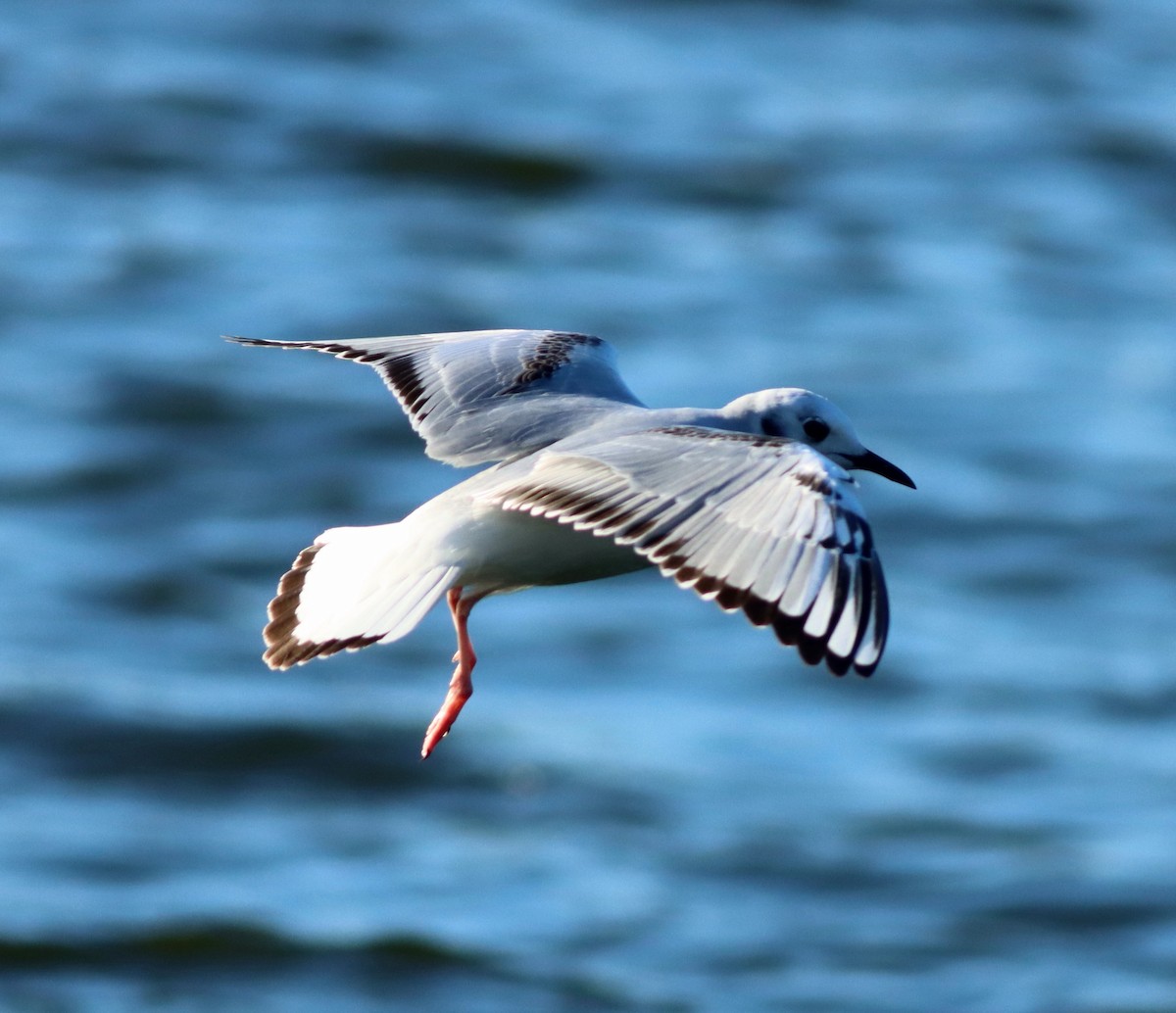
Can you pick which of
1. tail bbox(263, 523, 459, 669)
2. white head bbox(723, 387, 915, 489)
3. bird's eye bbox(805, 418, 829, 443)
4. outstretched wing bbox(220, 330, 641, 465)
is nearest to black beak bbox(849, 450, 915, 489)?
white head bbox(723, 387, 915, 489)

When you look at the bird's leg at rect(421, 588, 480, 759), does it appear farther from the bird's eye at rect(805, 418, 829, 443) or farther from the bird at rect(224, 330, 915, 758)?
the bird's eye at rect(805, 418, 829, 443)

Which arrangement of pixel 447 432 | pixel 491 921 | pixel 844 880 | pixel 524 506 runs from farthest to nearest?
pixel 844 880
pixel 491 921
pixel 447 432
pixel 524 506

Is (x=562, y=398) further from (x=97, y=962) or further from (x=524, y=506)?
(x=97, y=962)

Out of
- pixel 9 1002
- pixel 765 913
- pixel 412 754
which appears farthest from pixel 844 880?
pixel 9 1002

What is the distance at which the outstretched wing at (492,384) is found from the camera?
21.7 ft

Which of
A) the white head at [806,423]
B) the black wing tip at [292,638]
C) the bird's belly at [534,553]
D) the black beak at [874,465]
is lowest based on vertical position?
the black wing tip at [292,638]

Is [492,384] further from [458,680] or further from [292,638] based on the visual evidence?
[292,638]

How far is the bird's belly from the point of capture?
19.9ft

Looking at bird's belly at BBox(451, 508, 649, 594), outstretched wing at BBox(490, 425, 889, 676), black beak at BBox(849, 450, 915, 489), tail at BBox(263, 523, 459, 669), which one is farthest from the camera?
black beak at BBox(849, 450, 915, 489)

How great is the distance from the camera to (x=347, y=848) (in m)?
20.3

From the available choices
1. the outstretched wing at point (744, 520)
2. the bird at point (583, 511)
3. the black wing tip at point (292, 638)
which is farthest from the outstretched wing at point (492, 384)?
the outstretched wing at point (744, 520)

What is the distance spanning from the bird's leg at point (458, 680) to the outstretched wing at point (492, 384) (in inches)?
16.3

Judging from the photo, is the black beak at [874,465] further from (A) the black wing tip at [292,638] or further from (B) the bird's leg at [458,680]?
(A) the black wing tip at [292,638]

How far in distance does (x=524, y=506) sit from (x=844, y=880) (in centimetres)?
1491
